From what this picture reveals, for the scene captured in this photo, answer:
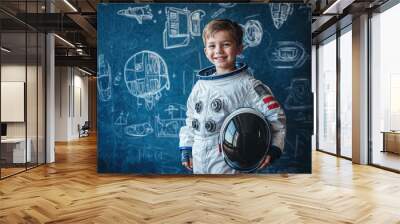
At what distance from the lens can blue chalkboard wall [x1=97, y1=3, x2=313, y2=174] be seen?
670 cm

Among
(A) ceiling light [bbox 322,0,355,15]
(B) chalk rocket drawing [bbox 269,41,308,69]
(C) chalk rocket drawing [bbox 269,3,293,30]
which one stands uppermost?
(A) ceiling light [bbox 322,0,355,15]

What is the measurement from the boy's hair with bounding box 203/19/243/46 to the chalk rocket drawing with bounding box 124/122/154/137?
1.85 metres

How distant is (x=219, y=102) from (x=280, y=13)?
1944 mm

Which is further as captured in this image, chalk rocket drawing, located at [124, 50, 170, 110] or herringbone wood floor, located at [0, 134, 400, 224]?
chalk rocket drawing, located at [124, 50, 170, 110]

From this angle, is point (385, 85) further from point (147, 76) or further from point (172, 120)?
point (147, 76)

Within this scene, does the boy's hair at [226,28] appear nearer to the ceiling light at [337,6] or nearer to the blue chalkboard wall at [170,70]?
the blue chalkboard wall at [170,70]

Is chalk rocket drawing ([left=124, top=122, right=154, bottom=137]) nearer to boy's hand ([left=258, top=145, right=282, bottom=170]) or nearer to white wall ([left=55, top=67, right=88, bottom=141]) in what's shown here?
boy's hand ([left=258, top=145, right=282, bottom=170])

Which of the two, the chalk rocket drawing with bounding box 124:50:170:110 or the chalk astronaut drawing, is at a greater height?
the chalk astronaut drawing

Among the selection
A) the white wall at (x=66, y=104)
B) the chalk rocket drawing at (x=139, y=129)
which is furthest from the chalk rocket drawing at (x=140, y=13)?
the white wall at (x=66, y=104)

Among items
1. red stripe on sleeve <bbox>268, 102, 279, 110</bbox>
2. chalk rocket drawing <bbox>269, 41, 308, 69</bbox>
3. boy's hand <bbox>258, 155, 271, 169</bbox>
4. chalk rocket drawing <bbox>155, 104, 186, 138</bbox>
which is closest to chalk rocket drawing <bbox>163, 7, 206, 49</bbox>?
chalk rocket drawing <bbox>155, 104, 186, 138</bbox>

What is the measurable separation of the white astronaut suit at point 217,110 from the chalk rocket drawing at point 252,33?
0.47 meters

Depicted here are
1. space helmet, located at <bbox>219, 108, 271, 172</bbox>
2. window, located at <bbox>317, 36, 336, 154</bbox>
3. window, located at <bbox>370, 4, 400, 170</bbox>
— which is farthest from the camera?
window, located at <bbox>317, 36, 336, 154</bbox>

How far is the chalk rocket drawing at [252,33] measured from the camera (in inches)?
265

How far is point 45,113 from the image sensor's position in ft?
28.4
